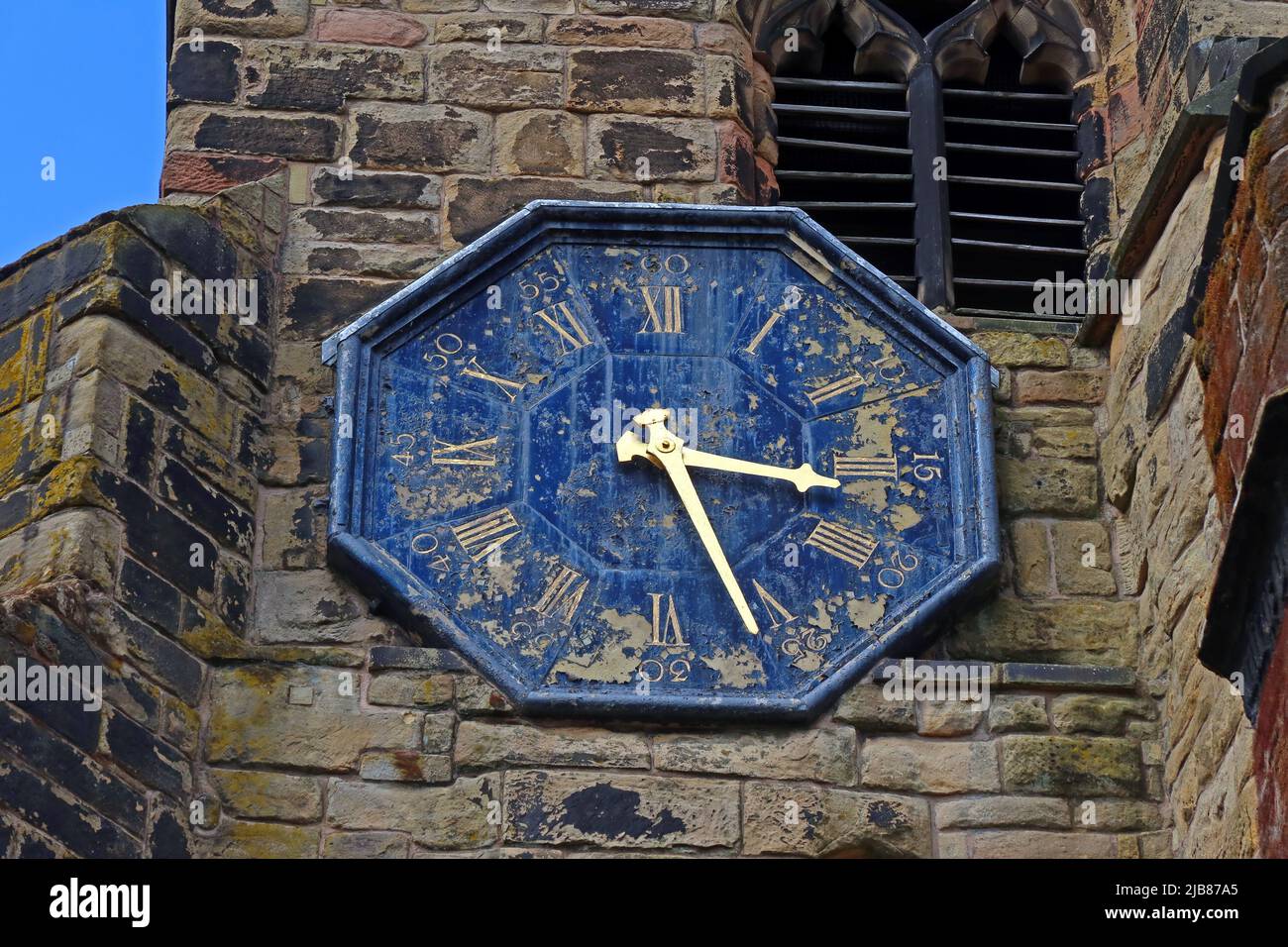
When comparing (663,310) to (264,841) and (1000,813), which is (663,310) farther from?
(264,841)

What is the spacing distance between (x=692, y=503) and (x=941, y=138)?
2.09 m

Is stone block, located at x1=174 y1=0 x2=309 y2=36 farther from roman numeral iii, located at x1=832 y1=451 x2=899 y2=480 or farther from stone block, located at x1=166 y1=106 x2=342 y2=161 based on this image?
roman numeral iii, located at x1=832 y1=451 x2=899 y2=480

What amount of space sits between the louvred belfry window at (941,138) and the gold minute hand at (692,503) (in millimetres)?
1303

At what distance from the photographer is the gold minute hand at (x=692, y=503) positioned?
844 centimetres

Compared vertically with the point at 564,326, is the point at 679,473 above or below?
below

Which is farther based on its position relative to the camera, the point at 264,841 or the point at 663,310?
the point at 663,310

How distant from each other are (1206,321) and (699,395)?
3030 mm

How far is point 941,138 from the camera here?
10141 millimetres

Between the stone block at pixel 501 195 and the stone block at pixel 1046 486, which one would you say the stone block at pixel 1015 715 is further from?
the stone block at pixel 501 195

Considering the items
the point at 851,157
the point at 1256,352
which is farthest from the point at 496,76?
the point at 1256,352

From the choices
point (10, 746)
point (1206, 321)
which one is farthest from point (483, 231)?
point (1206, 321)

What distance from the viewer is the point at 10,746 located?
7.44 metres

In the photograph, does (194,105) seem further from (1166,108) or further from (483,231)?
(1166,108)

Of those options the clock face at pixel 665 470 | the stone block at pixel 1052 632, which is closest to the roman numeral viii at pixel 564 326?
the clock face at pixel 665 470
